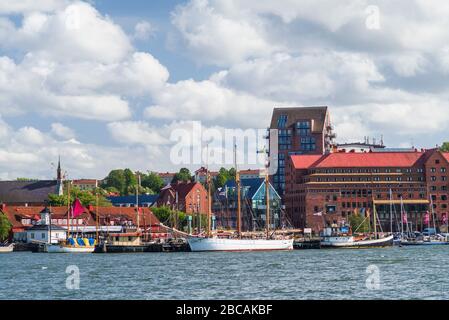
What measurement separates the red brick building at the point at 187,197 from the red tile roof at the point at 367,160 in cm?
2184

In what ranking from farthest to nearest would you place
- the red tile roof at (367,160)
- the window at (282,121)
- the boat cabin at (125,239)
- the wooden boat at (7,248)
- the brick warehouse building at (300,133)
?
the window at (282,121), the brick warehouse building at (300,133), the red tile roof at (367,160), the wooden boat at (7,248), the boat cabin at (125,239)

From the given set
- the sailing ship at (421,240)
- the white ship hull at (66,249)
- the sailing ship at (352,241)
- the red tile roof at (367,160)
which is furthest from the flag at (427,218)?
the white ship hull at (66,249)

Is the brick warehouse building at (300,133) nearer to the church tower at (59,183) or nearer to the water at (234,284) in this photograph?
the church tower at (59,183)

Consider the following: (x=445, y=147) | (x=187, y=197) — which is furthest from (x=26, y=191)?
(x=445, y=147)

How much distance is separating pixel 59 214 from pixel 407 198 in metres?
58.6

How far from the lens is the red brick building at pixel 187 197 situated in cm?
15550

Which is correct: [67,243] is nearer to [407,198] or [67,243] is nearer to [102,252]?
[102,252]

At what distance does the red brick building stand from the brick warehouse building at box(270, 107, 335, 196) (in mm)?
19867

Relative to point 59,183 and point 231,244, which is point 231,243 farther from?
point 59,183

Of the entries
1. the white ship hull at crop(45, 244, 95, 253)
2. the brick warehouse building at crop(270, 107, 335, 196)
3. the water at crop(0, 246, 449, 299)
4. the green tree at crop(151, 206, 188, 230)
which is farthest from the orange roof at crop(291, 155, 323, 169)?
the water at crop(0, 246, 449, 299)

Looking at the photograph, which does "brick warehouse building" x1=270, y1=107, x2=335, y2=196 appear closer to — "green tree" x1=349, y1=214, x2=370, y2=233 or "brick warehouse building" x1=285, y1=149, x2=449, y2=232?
"brick warehouse building" x1=285, y1=149, x2=449, y2=232

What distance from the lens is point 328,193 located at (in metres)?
143
